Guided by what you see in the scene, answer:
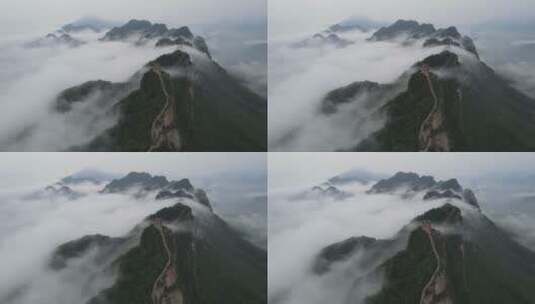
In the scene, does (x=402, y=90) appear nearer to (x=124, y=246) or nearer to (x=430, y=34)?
(x=430, y=34)

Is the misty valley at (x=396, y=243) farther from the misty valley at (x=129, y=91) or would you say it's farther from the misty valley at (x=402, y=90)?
the misty valley at (x=129, y=91)

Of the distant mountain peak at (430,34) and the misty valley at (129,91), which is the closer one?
the misty valley at (129,91)

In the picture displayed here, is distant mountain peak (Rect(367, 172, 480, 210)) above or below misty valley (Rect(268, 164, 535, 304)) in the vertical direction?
above

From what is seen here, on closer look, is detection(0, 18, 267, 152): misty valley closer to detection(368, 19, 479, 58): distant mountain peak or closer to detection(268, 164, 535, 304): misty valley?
detection(268, 164, 535, 304): misty valley

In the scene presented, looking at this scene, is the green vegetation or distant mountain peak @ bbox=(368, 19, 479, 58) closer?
the green vegetation

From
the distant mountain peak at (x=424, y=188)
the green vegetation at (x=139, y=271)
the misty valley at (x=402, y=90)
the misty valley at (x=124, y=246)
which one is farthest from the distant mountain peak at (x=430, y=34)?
the green vegetation at (x=139, y=271)

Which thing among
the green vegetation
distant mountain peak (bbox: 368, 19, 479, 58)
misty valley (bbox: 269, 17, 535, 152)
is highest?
distant mountain peak (bbox: 368, 19, 479, 58)

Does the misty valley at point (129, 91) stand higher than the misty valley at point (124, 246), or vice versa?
the misty valley at point (129, 91)

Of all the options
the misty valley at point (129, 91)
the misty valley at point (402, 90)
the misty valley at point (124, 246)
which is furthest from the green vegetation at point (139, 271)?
the misty valley at point (402, 90)

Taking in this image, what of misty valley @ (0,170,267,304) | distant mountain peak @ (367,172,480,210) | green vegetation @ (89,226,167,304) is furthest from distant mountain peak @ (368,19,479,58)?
green vegetation @ (89,226,167,304)

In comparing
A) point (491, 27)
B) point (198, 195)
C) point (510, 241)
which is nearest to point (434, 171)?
point (510, 241)

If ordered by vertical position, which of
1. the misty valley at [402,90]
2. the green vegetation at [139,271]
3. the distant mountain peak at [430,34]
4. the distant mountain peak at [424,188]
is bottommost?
the green vegetation at [139,271]

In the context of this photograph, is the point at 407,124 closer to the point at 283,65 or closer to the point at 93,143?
the point at 283,65
